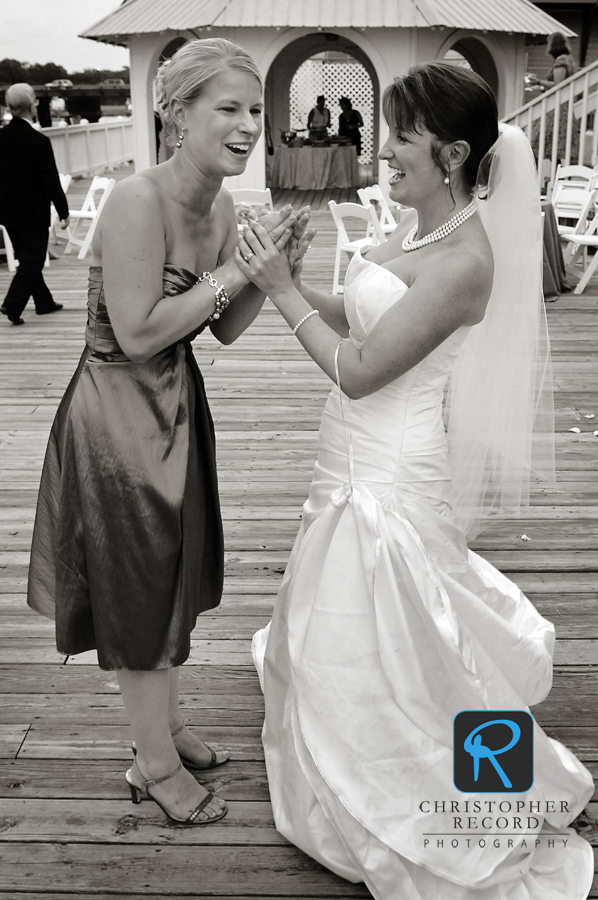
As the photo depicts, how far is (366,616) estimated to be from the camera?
2129 mm

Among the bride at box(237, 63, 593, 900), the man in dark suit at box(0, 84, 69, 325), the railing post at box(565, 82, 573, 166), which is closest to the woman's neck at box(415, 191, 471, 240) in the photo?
the bride at box(237, 63, 593, 900)

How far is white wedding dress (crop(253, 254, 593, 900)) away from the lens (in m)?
2.04

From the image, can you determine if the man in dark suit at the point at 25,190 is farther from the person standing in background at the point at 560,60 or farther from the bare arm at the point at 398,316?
the person standing in background at the point at 560,60

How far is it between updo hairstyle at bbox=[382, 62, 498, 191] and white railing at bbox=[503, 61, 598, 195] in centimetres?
1104

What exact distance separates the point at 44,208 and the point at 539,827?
7.74 m

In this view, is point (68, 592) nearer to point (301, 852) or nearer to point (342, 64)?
point (301, 852)

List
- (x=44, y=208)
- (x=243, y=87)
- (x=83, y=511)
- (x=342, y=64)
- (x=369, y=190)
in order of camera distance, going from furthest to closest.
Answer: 1. (x=342, y=64)
2. (x=369, y=190)
3. (x=44, y=208)
4. (x=83, y=511)
5. (x=243, y=87)

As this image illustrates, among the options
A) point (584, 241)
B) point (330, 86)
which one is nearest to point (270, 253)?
point (584, 241)

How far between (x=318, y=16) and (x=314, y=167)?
384 cm

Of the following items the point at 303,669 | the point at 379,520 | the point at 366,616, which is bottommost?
the point at 303,669

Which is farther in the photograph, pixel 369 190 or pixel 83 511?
pixel 369 190

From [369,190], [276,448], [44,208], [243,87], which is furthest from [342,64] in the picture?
[243,87]

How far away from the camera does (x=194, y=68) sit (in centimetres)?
186
